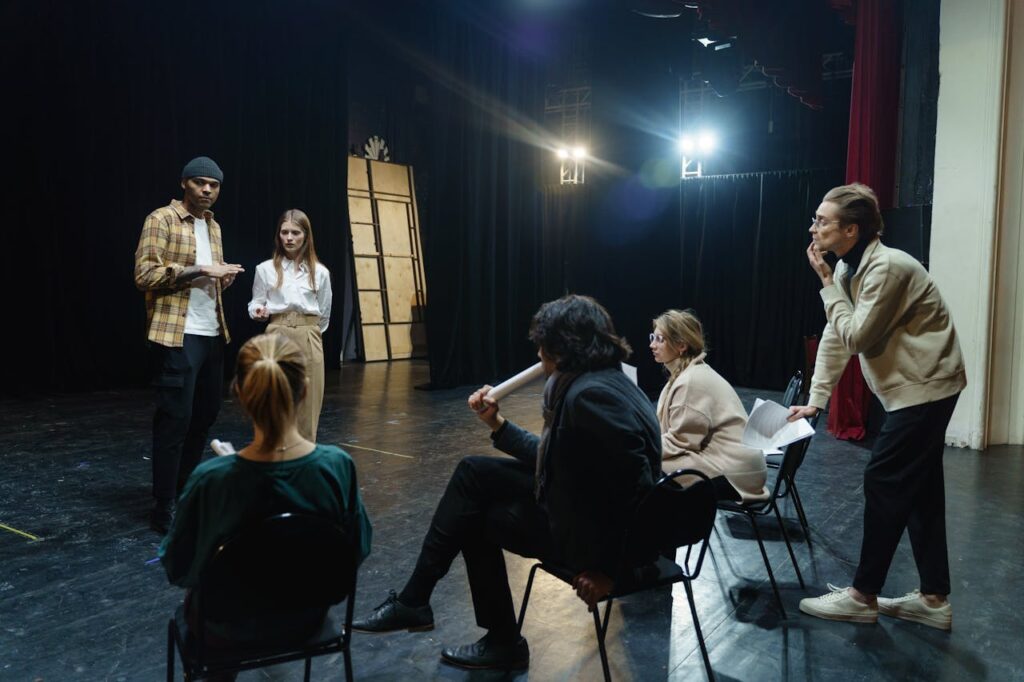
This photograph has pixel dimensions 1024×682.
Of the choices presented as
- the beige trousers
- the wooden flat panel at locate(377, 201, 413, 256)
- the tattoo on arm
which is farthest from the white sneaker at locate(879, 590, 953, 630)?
the wooden flat panel at locate(377, 201, 413, 256)

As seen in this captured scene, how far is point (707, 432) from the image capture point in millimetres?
2703

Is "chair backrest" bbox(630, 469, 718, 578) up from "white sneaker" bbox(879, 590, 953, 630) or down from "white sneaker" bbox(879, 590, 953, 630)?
up

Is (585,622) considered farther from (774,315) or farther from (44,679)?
(774,315)

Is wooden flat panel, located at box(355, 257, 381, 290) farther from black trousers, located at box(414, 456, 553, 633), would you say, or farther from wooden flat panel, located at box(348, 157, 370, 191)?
black trousers, located at box(414, 456, 553, 633)

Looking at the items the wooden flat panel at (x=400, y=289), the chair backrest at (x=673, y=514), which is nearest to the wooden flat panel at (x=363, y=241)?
the wooden flat panel at (x=400, y=289)

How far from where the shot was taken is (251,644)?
60.4 inches

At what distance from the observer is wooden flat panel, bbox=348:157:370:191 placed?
378 inches

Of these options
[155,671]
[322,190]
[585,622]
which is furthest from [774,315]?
[155,671]

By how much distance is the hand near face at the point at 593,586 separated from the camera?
1787 millimetres

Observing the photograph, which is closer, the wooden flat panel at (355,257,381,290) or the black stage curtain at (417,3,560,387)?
the black stage curtain at (417,3,560,387)

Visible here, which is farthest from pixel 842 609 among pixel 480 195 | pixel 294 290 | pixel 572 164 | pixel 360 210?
pixel 572 164

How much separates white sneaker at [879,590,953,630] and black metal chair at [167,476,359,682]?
73.7 inches

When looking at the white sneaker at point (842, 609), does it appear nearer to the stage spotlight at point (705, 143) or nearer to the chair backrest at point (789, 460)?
the chair backrest at point (789, 460)

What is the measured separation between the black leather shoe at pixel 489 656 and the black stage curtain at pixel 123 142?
6.07 metres
